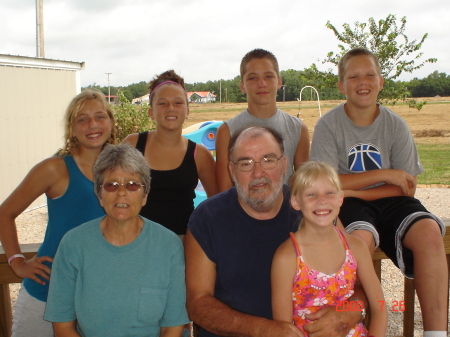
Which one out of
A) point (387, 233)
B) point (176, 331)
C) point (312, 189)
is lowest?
point (176, 331)

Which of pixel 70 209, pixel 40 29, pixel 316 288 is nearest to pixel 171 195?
pixel 70 209

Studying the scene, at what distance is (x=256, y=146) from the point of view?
6.83ft

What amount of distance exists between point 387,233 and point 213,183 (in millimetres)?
1179

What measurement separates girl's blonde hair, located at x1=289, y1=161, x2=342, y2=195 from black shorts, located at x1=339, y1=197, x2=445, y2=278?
40 cm

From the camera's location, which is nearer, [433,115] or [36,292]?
[36,292]

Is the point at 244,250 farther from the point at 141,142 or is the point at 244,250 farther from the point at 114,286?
the point at 141,142

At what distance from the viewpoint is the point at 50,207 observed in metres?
2.23

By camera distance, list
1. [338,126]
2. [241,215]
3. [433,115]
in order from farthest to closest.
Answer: [433,115] < [338,126] < [241,215]

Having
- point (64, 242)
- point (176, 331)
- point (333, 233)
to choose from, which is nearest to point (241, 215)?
point (333, 233)

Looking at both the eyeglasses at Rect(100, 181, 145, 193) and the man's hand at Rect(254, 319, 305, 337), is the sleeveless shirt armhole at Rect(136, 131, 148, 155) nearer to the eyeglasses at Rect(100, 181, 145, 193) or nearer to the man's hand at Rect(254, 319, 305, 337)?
the eyeglasses at Rect(100, 181, 145, 193)

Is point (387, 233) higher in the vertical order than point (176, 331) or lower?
higher

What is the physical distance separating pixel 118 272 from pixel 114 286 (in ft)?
0.21

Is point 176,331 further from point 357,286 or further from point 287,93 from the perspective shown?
point 287,93

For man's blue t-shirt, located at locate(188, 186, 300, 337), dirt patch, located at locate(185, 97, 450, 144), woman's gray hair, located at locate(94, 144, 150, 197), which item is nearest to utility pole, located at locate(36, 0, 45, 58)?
dirt patch, located at locate(185, 97, 450, 144)
